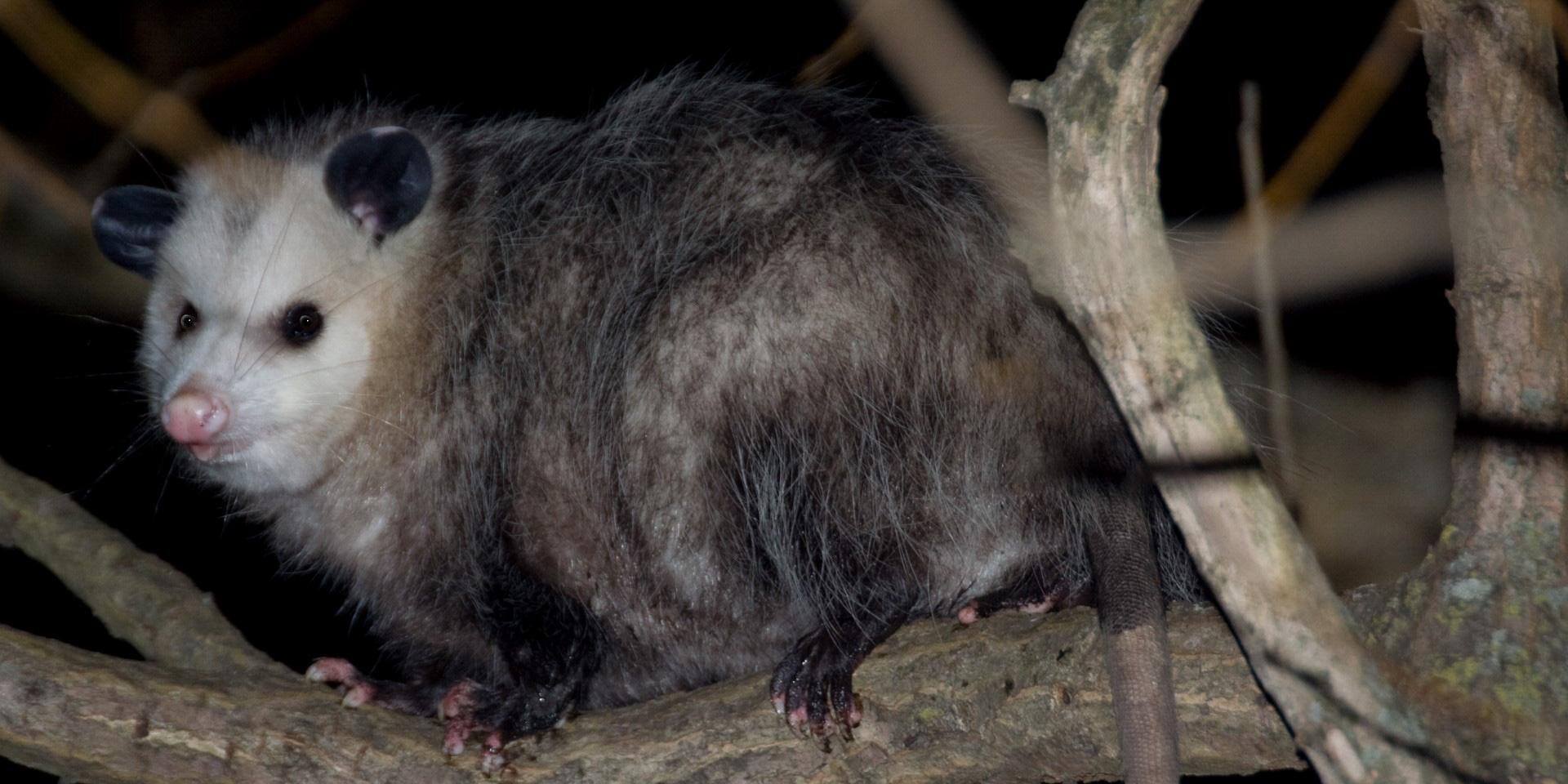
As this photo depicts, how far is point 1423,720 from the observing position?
1.78m

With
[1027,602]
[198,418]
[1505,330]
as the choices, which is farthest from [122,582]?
[1505,330]

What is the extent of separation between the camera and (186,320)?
9.80 feet

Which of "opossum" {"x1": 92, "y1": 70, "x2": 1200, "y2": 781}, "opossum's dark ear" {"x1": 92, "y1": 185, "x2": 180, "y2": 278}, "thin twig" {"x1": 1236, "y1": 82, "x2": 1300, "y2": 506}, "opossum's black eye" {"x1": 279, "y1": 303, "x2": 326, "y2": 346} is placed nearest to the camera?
"thin twig" {"x1": 1236, "y1": 82, "x2": 1300, "y2": 506}

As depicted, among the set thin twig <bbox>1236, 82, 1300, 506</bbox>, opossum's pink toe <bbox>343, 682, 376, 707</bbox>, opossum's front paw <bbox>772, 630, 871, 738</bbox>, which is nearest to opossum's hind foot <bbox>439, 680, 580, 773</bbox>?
opossum's pink toe <bbox>343, 682, 376, 707</bbox>

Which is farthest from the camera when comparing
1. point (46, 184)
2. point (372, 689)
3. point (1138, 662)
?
point (46, 184)

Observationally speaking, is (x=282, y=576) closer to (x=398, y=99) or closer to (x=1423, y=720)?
(x=398, y=99)

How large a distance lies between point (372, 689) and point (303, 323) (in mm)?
720

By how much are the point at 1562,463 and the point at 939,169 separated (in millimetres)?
1254

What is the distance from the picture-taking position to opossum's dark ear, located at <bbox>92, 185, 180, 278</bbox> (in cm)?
311

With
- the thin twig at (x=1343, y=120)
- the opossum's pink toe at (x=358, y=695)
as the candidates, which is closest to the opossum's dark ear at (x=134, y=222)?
the opossum's pink toe at (x=358, y=695)

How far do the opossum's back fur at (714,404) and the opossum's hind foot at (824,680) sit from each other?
0.07 meters

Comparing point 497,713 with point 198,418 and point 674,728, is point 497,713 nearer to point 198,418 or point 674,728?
point 674,728

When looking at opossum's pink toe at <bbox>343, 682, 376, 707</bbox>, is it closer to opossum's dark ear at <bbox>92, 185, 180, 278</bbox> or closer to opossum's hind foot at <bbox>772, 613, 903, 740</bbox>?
opossum's hind foot at <bbox>772, 613, 903, 740</bbox>

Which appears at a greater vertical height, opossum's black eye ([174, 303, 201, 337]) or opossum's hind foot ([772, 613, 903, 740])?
opossum's black eye ([174, 303, 201, 337])
